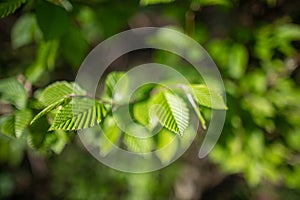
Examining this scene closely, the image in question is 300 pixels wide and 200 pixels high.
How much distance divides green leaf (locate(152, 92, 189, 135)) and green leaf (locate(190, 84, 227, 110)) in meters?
0.03

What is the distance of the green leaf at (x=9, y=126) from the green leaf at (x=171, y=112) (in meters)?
0.23

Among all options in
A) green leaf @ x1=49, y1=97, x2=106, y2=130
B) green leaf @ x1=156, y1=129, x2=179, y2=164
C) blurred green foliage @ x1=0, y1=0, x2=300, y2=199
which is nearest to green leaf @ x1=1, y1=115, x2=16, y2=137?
blurred green foliage @ x1=0, y1=0, x2=300, y2=199

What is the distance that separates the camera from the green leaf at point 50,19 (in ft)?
2.14

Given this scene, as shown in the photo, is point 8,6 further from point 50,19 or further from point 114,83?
point 114,83

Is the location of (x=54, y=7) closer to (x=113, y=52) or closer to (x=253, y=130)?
(x=253, y=130)

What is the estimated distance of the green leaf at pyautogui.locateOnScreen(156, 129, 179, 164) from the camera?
2.46 ft

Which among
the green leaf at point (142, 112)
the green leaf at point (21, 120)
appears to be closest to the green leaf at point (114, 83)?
the green leaf at point (142, 112)

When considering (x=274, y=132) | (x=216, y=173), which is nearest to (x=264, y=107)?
(x=274, y=132)

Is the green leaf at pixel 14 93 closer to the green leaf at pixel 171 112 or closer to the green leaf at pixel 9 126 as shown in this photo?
the green leaf at pixel 9 126

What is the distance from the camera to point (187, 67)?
100 cm

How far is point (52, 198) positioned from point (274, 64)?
1.80 meters

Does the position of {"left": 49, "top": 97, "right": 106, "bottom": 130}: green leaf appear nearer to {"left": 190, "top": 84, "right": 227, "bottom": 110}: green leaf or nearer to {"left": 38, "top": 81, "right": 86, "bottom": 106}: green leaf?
{"left": 38, "top": 81, "right": 86, "bottom": 106}: green leaf

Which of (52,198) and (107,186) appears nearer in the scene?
(107,186)

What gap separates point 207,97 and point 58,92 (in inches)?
8.9
